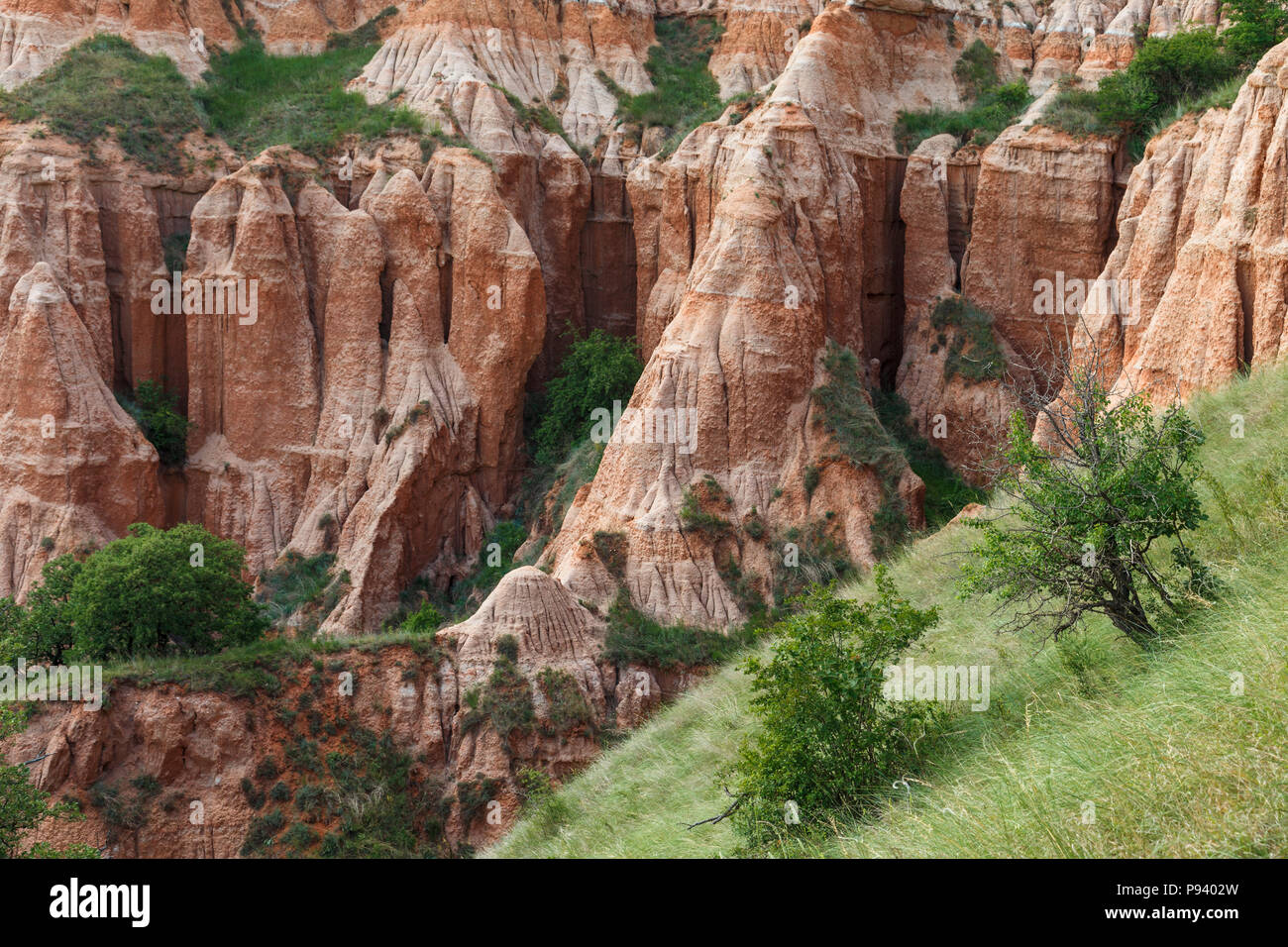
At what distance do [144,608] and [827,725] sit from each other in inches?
773

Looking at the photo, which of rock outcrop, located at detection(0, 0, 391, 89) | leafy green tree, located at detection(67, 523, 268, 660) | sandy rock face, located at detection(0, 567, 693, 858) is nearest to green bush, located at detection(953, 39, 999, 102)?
sandy rock face, located at detection(0, 567, 693, 858)

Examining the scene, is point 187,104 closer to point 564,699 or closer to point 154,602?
point 154,602

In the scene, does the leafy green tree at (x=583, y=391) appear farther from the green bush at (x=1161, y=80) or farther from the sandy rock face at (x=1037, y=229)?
the green bush at (x=1161, y=80)

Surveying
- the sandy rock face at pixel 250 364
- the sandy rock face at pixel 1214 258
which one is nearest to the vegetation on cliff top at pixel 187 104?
the sandy rock face at pixel 250 364

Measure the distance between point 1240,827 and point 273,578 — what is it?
3137 cm

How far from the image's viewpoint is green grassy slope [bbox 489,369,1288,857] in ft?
26.6

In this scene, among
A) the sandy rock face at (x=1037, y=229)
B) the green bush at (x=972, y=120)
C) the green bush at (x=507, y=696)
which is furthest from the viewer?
the green bush at (x=972, y=120)

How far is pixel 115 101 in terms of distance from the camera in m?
39.9

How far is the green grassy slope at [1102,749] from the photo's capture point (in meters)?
8.12

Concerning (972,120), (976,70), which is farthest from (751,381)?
(976,70)

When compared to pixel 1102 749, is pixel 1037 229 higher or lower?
higher

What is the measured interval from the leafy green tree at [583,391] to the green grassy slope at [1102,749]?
21.0 metres

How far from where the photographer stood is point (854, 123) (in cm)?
3594
